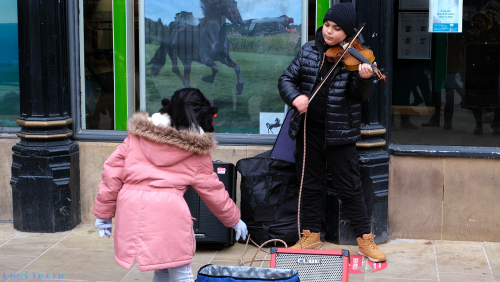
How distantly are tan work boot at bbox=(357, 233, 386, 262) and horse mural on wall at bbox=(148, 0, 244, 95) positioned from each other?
5.79ft

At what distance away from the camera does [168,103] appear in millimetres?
3359

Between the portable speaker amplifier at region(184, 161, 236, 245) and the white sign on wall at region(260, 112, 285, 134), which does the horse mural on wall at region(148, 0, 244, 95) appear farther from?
the portable speaker amplifier at region(184, 161, 236, 245)

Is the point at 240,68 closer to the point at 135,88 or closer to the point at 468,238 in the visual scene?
the point at 135,88

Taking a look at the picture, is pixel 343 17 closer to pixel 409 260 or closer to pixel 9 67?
pixel 409 260

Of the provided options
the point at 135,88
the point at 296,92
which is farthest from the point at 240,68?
the point at 296,92

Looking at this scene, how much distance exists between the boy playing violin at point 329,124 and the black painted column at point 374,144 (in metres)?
0.22

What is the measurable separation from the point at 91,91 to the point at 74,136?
434 mm

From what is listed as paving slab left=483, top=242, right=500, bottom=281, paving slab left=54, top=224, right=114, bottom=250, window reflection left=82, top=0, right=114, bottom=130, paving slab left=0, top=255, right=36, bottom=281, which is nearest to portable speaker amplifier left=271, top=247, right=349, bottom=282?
paving slab left=483, top=242, right=500, bottom=281

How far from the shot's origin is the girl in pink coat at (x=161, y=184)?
3.20 m

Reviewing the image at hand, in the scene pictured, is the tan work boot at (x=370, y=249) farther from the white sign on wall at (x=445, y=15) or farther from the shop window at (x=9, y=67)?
the shop window at (x=9, y=67)

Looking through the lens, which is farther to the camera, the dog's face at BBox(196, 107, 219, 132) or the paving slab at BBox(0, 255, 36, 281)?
the paving slab at BBox(0, 255, 36, 281)

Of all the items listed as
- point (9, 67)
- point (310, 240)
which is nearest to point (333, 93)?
point (310, 240)

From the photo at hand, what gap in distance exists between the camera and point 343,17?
429 centimetres

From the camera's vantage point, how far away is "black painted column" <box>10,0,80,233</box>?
5250mm
